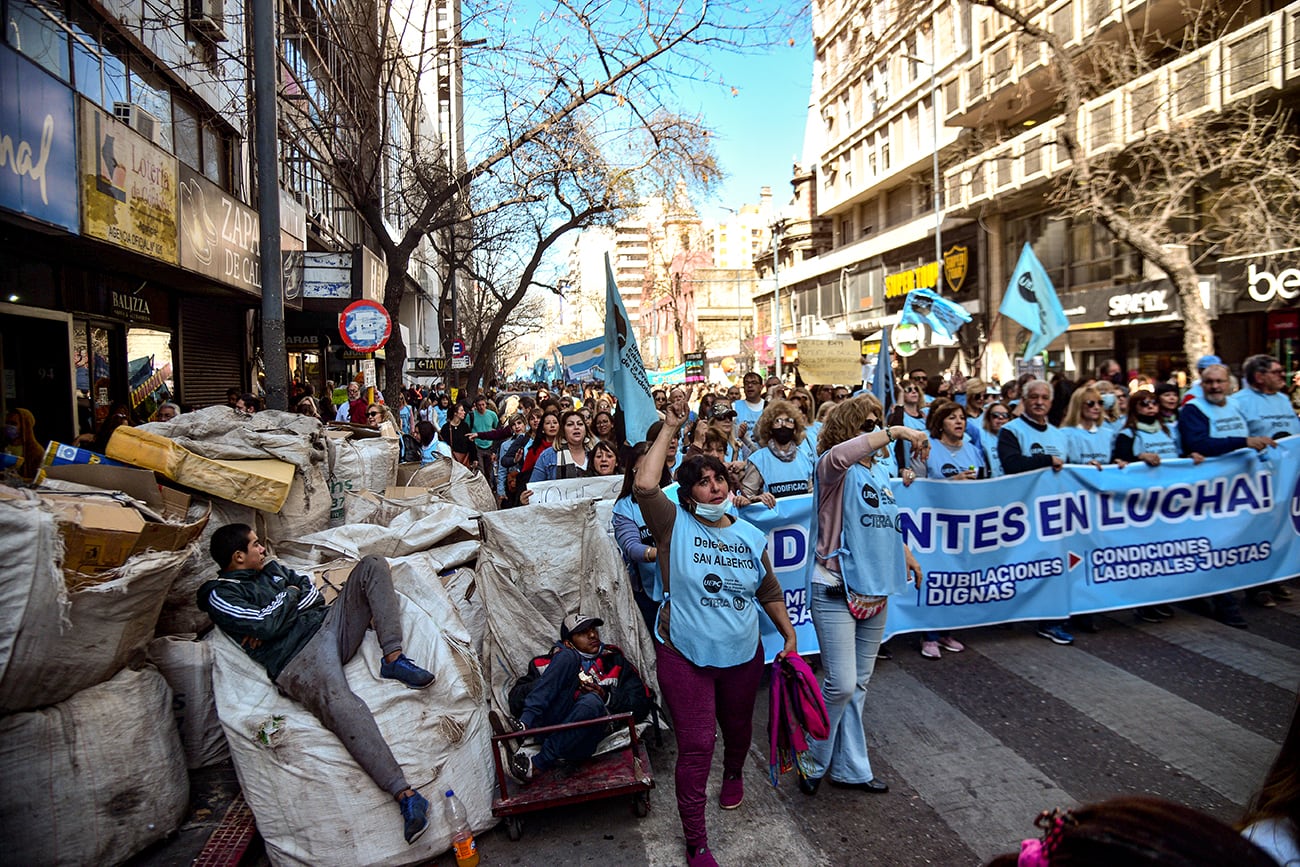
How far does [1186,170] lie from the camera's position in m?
14.2

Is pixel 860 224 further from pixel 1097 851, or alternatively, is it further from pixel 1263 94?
pixel 1097 851

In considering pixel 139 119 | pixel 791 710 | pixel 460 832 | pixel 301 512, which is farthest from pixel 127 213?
pixel 791 710

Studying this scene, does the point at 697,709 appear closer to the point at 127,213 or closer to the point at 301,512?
the point at 301,512

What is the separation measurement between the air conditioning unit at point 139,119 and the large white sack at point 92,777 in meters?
8.74

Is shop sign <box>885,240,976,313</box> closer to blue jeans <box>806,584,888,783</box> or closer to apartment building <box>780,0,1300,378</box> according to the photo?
apartment building <box>780,0,1300,378</box>

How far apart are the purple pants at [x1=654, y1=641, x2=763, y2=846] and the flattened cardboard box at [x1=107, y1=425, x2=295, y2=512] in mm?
3046

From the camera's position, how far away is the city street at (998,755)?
3543 mm

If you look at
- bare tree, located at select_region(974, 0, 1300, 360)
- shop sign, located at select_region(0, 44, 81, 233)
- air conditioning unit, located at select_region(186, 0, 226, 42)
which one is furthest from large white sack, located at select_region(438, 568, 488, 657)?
bare tree, located at select_region(974, 0, 1300, 360)

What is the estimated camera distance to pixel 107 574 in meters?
3.42

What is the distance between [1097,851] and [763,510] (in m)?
4.51

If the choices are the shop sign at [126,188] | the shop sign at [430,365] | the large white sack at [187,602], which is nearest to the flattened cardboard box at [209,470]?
the large white sack at [187,602]

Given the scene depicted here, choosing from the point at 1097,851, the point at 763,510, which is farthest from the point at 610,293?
the point at 1097,851

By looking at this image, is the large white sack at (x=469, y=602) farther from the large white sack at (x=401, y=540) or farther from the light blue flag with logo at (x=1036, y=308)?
the light blue flag with logo at (x=1036, y=308)

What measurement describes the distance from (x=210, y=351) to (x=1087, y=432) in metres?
14.9
